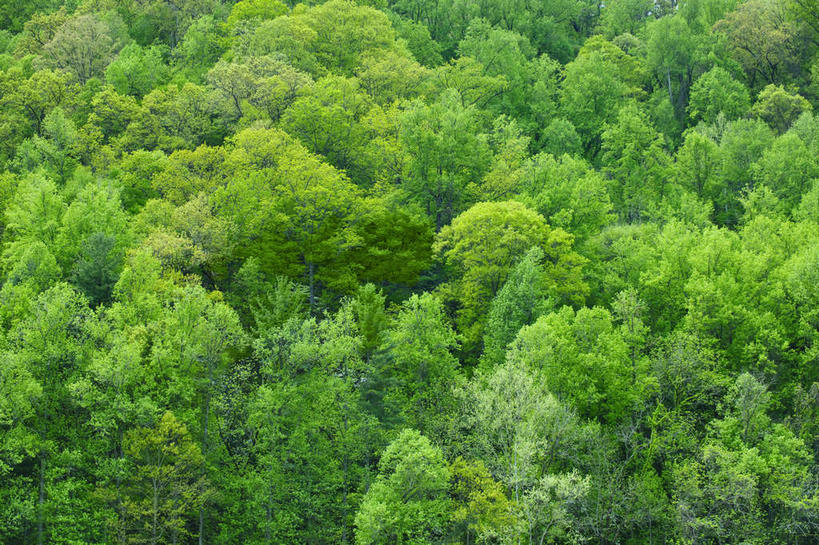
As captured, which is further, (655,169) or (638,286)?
(655,169)

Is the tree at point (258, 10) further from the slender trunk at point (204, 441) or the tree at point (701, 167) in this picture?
the slender trunk at point (204, 441)

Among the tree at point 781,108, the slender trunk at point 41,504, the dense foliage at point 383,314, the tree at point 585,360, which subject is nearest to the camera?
the slender trunk at point 41,504

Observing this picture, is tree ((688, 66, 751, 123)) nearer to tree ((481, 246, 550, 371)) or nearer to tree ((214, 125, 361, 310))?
tree ((481, 246, 550, 371))

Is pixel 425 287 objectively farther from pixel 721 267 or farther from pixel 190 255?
pixel 721 267

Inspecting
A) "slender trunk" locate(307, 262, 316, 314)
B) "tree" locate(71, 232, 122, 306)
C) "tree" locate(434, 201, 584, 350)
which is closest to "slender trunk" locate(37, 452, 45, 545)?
"tree" locate(71, 232, 122, 306)

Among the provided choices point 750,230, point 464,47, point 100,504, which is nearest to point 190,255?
point 100,504

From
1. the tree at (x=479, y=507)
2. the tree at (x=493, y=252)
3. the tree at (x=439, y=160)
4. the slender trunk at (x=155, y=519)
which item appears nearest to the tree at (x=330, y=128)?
the tree at (x=439, y=160)
